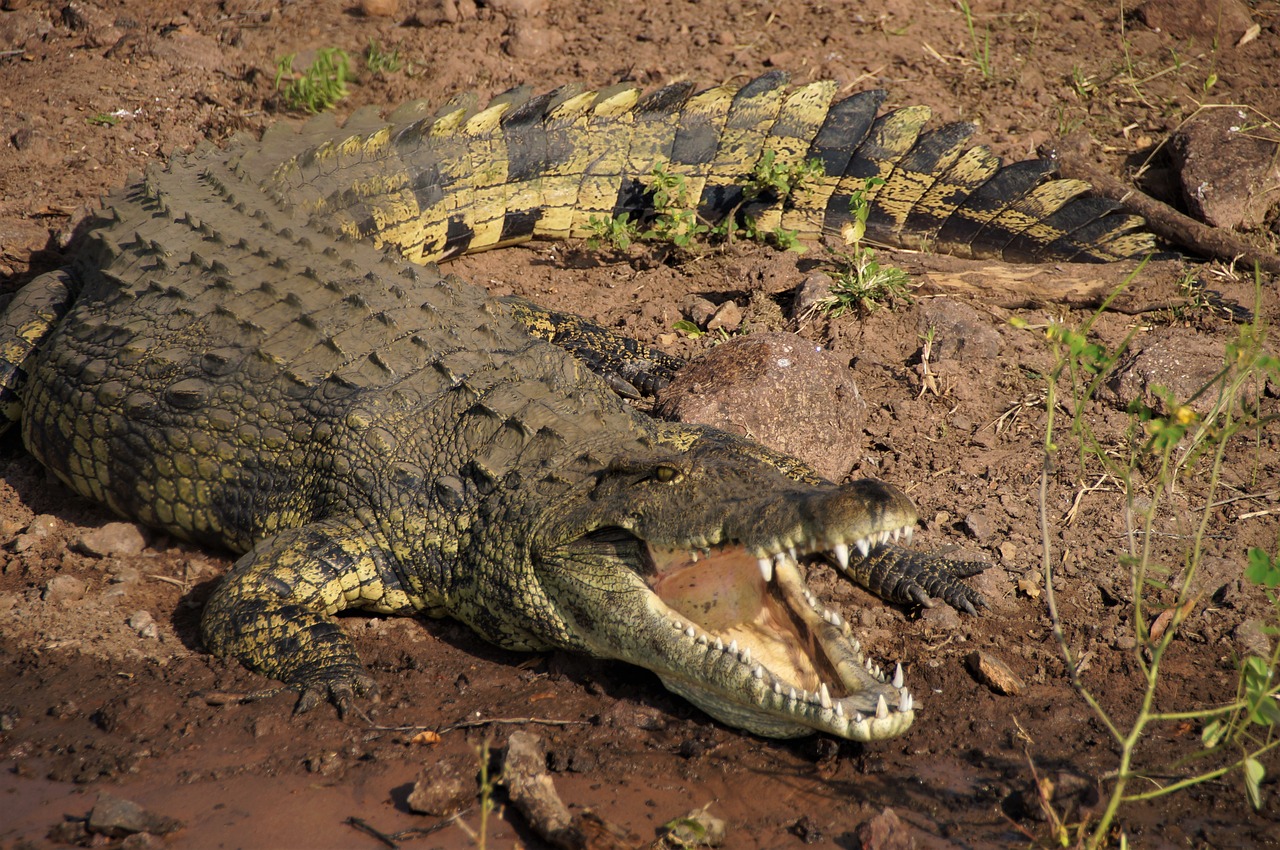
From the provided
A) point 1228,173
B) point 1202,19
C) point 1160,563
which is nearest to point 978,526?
point 1160,563

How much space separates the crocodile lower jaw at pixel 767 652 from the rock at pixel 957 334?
6.79 feet

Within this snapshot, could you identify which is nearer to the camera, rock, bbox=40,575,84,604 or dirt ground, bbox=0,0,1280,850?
dirt ground, bbox=0,0,1280,850

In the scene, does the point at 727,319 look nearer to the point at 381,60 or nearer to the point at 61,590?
the point at 61,590

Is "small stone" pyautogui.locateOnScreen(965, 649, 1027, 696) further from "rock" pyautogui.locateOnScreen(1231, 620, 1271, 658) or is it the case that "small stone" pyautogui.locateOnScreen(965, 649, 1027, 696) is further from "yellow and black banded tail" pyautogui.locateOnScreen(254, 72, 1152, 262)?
"yellow and black banded tail" pyautogui.locateOnScreen(254, 72, 1152, 262)

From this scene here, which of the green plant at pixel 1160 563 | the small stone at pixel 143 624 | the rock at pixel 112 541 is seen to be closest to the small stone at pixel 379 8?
the rock at pixel 112 541

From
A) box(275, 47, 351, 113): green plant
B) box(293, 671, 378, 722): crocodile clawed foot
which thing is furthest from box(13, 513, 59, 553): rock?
box(275, 47, 351, 113): green plant

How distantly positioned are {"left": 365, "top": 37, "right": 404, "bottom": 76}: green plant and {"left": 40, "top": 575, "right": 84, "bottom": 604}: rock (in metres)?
4.56

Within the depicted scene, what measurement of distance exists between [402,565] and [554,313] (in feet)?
6.08

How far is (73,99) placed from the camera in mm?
6789

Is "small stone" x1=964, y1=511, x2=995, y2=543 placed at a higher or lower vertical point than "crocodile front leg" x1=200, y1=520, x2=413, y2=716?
lower

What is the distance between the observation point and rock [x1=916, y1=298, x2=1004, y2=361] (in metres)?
4.91

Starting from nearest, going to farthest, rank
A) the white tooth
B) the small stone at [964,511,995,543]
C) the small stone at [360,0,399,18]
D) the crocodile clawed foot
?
1. the white tooth
2. the crocodile clawed foot
3. the small stone at [964,511,995,543]
4. the small stone at [360,0,399,18]

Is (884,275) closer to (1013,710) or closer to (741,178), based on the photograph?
(741,178)

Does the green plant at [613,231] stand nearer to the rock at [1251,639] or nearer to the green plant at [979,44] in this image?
the green plant at [979,44]
